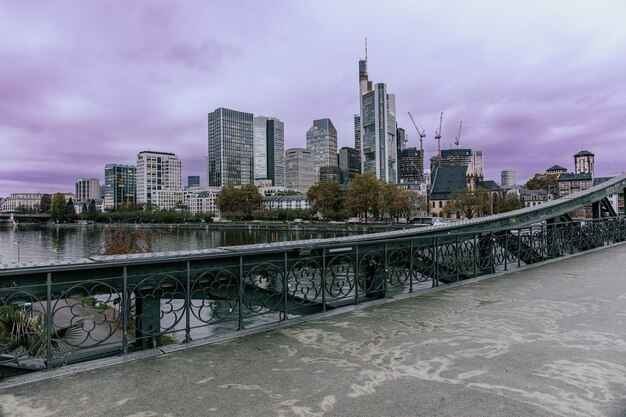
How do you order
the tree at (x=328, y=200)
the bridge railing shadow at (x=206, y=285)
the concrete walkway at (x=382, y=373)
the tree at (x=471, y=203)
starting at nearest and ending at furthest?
the concrete walkway at (x=382, y=373), the bridge railing shadow at (x=206, y=285), the tree at (x=471, y=203), the tree at (x=328, y=200)

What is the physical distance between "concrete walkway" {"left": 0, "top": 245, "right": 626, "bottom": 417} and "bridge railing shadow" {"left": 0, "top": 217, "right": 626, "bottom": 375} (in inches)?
20.2

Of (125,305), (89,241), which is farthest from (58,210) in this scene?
(125,305)

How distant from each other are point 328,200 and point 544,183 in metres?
76.9

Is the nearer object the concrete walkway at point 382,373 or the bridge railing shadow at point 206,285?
the concrete walkway at point 382,373

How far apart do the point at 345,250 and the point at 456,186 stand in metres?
118

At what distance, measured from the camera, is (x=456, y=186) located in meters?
116

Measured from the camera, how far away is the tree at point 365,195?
296ft

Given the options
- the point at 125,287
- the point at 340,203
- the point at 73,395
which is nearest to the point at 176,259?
the point at 125,287

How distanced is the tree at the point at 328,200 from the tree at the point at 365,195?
9.89 metres

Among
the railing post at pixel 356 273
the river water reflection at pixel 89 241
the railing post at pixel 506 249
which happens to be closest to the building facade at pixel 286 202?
the river water reflection at pixel 89 241

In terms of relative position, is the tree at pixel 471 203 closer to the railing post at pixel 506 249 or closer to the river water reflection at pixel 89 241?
the river water reflection at pixel 89 241

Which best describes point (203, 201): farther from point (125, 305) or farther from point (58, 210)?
point (125, 305)

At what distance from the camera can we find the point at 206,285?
5055 mm

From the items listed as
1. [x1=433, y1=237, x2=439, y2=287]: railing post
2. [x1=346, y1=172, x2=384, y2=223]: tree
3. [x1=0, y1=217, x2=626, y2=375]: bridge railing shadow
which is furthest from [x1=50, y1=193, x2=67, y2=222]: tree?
[x1=433, y1=237, x2=439, y2=287]: railing post
